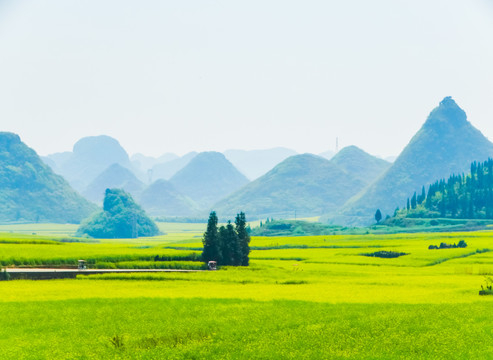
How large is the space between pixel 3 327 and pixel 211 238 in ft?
195

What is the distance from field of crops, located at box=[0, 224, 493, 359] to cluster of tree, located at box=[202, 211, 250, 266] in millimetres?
17154

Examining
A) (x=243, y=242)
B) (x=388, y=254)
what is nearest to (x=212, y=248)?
(x=243, y=242)

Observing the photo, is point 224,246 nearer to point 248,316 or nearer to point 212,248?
point 212,248

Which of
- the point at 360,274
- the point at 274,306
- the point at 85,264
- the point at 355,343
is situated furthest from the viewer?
the point at 85,264

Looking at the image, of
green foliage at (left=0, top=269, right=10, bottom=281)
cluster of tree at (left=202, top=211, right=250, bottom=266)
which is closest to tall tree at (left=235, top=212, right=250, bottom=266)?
cluster of tree at (left=202, top=211, right=250, bottom=266)

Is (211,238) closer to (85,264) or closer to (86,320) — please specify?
(85,264)

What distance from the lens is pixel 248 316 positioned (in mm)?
45469

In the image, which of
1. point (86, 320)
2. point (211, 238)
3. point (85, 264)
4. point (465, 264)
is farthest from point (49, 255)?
point (465, 264)

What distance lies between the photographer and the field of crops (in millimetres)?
35469

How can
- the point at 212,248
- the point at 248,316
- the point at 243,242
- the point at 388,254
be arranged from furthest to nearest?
the point at 388,254, the point at 243,242, the point at 212,248, the point at 248,316

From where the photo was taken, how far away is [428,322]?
43.2m

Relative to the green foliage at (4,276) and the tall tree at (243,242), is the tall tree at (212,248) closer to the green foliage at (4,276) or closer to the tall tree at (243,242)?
the tall tree at (243,242)

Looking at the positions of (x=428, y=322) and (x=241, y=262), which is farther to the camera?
(x=241, y=262)

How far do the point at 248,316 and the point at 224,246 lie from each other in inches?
2235
